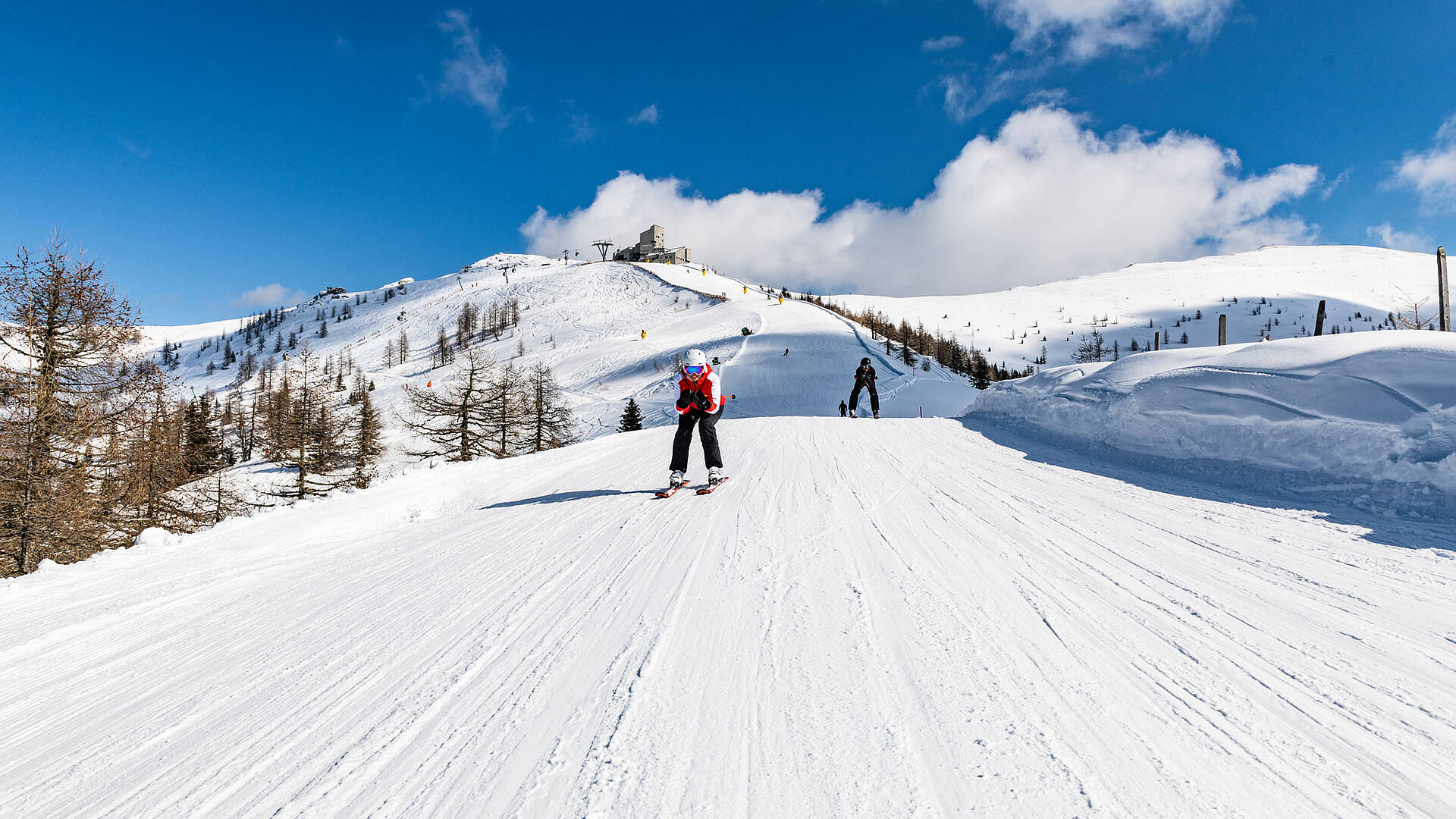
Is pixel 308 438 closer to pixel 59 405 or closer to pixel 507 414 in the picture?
pixel 507 414

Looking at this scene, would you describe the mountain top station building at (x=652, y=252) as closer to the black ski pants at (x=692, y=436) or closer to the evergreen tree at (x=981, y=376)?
the evergreen tree at (x=981, y=376)

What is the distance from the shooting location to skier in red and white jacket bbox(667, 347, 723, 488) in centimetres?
660

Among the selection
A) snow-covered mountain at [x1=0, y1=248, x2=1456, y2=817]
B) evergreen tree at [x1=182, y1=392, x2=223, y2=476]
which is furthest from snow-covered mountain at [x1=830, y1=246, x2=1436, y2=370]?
evergreen tree at [x1=182, y1=392, x2=223, y2=476]

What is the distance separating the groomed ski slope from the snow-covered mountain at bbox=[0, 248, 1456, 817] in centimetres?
2

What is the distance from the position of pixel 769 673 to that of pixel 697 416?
4.52 m

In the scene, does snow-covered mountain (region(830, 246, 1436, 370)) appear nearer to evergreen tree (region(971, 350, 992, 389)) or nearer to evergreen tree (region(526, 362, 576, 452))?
evergreen tree (region(971, 350, 992, 389))

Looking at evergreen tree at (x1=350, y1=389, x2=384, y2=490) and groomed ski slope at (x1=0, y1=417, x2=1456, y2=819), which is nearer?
groomed ski slope at (x1=0, y1=417, x2=1456, y2=819)

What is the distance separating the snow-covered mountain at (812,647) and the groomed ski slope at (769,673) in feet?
0.05

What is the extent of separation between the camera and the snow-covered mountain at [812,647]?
5.63 ft

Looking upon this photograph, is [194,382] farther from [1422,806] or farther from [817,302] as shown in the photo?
[1422,806]

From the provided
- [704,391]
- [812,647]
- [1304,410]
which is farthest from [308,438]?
[1304,410]

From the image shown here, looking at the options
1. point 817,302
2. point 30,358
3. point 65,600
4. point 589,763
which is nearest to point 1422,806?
point 589,763

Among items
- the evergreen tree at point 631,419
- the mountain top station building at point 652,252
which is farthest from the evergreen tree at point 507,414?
the mountain top station building at point 652,252

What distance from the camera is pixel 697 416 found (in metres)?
6.70
